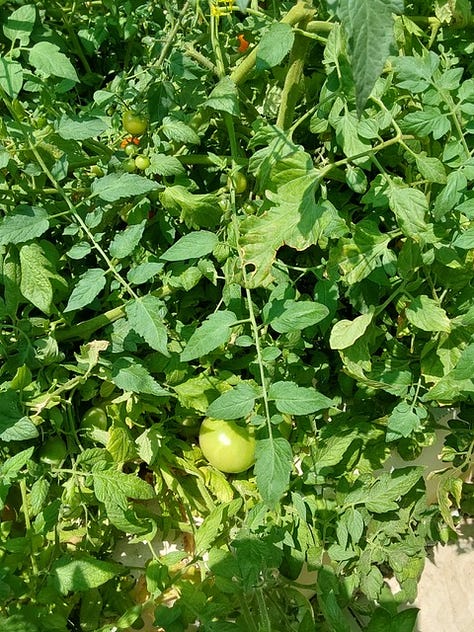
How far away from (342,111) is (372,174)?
0.31 metres

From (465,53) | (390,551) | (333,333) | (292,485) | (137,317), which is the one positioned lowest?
(390,551)

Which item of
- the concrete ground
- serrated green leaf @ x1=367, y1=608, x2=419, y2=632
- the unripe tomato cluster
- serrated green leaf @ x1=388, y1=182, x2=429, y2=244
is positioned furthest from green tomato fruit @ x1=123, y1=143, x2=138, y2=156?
the concrete ground

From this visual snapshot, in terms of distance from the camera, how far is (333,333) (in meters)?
1.14

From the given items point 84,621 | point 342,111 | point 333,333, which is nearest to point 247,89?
point 342,111

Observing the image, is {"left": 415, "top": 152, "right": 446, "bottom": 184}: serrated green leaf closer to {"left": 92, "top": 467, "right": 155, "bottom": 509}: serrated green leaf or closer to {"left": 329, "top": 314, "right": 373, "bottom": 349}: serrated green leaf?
{"left": 329, "top": 314, "right": 373, "bottom": 349}: serrated green leaf

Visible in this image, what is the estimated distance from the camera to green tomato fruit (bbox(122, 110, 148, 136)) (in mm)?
1225

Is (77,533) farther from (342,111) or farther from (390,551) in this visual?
(342,111)

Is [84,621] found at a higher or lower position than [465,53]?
lower

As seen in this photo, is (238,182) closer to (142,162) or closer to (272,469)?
(142,162)

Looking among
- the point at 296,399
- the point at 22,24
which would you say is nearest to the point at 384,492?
the point at 296,399

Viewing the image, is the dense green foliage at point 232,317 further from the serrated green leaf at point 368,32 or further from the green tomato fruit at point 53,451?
the serrated green leaf at point 368,32

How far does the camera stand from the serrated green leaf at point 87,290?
3.39 feet

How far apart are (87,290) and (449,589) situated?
4.51ft

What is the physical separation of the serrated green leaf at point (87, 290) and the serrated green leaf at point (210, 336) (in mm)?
170
